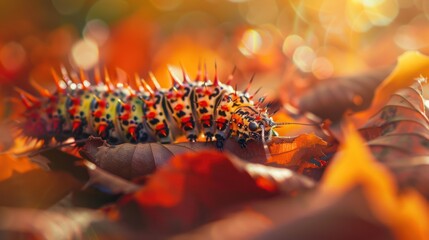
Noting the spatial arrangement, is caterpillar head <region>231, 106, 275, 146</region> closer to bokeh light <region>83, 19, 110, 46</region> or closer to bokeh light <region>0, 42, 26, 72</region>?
bokeh light <region>0, 42, 26, 72</region>

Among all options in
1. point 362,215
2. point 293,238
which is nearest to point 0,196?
point 293,238

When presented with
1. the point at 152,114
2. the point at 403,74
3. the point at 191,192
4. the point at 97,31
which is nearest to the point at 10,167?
the point at 191,192

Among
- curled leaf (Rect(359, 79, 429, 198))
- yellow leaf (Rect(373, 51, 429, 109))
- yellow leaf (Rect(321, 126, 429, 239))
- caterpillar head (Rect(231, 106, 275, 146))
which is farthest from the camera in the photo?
yellow leaf (Rect(373, 51, 429, 109))

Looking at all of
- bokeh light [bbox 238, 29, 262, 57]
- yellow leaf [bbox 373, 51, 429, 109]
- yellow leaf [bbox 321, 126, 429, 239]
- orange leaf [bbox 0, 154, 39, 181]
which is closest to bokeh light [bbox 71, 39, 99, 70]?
bokeh light [bbox 238, 29, 262, 57]

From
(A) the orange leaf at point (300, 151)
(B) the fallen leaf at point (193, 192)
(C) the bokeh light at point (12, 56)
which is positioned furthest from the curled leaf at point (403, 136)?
(C) the bokeh light at point (12, 56)

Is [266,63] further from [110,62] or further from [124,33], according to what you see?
[124,33]

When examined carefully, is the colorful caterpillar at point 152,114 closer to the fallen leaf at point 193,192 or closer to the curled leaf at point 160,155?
the curled leaf at point 160,155
